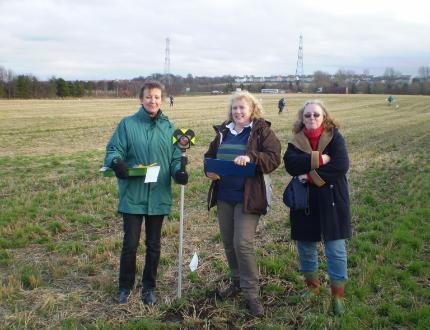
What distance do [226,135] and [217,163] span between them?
1.44 feet

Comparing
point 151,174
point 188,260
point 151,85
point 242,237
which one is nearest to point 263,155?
point 242,237

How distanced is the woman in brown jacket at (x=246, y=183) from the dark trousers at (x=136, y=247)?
0.77 metres

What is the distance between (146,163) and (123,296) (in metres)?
1.51

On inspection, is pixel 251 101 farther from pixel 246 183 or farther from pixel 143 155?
pixel 143 155

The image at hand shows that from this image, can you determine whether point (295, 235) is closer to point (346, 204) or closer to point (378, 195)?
point (346, 204)

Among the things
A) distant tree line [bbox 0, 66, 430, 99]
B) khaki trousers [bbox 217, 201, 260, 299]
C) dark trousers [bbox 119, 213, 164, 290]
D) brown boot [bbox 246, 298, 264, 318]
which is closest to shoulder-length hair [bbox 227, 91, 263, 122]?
khaki trousers [bbox 217, 201, 260, 299]

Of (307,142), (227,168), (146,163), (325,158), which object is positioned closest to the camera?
(227,168)

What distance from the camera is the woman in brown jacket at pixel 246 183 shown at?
4.61 m

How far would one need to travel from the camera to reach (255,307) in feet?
15.4

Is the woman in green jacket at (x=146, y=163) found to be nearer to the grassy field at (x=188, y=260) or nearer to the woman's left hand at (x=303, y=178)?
the grassy field at (x=188, y=260)

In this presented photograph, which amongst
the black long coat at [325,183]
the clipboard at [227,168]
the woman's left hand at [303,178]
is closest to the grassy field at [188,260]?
the black long coat at [325,183]

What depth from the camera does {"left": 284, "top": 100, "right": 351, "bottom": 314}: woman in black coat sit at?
15.4ft

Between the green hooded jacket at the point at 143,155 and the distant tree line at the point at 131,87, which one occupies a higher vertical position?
the distant tree line at the point at 131,87

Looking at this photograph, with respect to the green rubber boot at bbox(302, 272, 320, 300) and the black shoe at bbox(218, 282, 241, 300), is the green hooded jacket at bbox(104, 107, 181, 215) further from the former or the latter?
the green rubber boot at bbox(302, 272, 320, 300)
